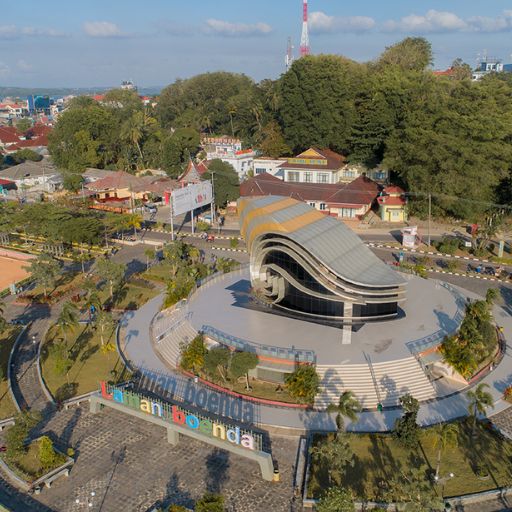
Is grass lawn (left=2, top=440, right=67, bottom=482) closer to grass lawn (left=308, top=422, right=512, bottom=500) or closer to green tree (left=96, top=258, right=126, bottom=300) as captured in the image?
grass lawn (left=308, top=422, right=512, bottom=500)

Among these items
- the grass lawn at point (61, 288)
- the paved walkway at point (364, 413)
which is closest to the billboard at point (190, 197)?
the grass lawn at point (61, 288)

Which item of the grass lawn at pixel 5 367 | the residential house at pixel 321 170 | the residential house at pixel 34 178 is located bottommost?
the grass lawn at pixel 5 367

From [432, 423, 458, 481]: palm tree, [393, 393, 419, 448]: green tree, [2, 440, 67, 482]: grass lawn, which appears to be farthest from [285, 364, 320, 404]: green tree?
[2, 440, 67, 482]: grass lawn

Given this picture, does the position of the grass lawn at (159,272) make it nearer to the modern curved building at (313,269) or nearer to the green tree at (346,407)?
→ the modern curved building at (313,269)

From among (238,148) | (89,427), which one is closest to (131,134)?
(238,148)

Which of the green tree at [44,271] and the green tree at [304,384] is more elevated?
the green tree at [44,271]
